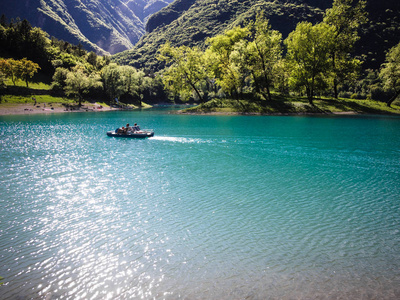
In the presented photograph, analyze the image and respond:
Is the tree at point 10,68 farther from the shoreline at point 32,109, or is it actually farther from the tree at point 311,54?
the tree at point 311,54

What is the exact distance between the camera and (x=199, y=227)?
13.2 metres

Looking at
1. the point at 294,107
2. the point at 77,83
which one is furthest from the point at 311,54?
the point at 77,83

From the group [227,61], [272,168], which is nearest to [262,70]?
[227,61]

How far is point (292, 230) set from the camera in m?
13.0

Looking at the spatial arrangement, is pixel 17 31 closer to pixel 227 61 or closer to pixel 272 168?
pixel 227 61

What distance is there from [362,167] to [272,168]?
9668mm

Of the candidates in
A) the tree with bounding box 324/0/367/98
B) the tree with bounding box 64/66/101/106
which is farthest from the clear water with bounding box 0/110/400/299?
the tree with bounding box 64/66/101/106

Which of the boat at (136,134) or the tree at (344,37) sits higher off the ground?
the tree at (344,37)

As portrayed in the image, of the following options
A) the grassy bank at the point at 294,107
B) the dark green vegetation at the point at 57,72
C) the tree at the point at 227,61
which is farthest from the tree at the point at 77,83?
the tree at the point at 227,61

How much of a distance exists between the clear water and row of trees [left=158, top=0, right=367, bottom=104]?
183 ft

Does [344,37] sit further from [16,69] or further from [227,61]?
[16,69]

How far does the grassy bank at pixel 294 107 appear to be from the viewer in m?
73.9

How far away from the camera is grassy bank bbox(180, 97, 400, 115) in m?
73.9

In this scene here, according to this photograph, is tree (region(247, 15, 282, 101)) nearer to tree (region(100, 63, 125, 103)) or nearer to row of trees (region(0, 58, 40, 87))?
tree (region(100, 63, 125, 103))
